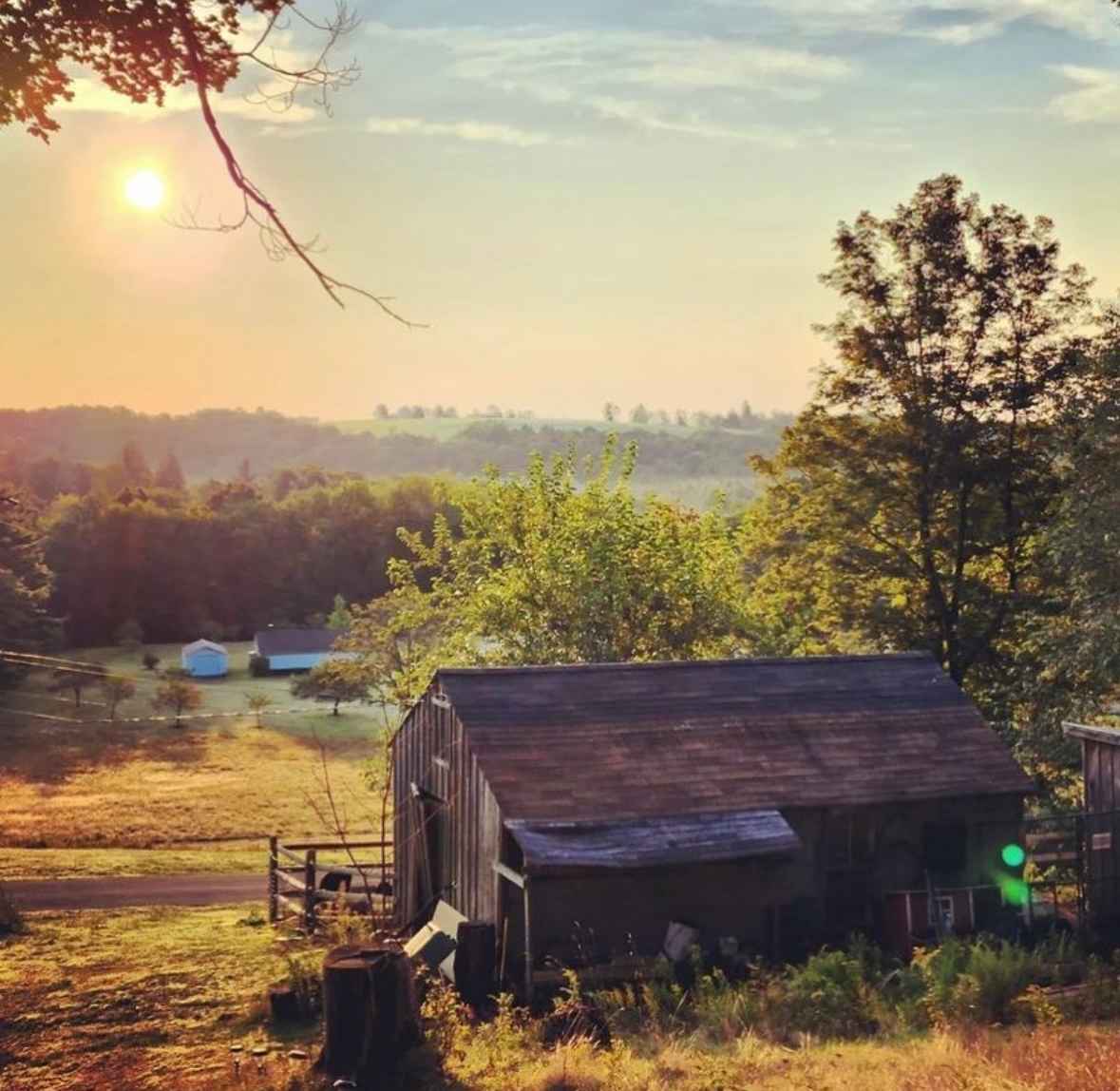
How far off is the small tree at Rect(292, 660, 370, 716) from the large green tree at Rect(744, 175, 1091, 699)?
47770mm

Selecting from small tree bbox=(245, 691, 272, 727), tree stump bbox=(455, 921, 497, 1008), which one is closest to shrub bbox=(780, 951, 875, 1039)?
tree stump bbox=(455, 921, 497, 1008)

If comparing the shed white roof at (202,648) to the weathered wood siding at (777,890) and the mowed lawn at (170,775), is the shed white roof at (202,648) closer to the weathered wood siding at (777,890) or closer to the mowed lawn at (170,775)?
the mowed lawn at (170,775)

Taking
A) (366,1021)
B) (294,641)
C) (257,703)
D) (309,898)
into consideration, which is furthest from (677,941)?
(294,641)

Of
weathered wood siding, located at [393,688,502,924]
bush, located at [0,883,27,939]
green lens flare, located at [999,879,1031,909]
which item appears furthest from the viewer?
bush, located at [0,883,27,939]

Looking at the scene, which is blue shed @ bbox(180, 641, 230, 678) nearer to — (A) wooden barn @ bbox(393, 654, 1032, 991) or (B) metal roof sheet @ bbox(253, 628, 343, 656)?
(B) metal roof sheet @ bbox(253, 628, 343, 656)

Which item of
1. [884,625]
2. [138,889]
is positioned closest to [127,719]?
[138,889]

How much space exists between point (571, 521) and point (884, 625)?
9.19m

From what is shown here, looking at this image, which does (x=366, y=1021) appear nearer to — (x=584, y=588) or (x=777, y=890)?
(x=777, y=890)

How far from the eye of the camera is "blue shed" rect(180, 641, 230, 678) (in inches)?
4053

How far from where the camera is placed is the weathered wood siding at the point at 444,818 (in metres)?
20.1

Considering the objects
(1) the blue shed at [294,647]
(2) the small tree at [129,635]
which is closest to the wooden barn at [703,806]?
(1) the blue shed at [294,647]

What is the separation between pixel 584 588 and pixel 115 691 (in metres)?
57.3

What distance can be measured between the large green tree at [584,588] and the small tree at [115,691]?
50.3m

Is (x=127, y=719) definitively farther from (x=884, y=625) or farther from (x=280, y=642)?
(x=884, y=625)
